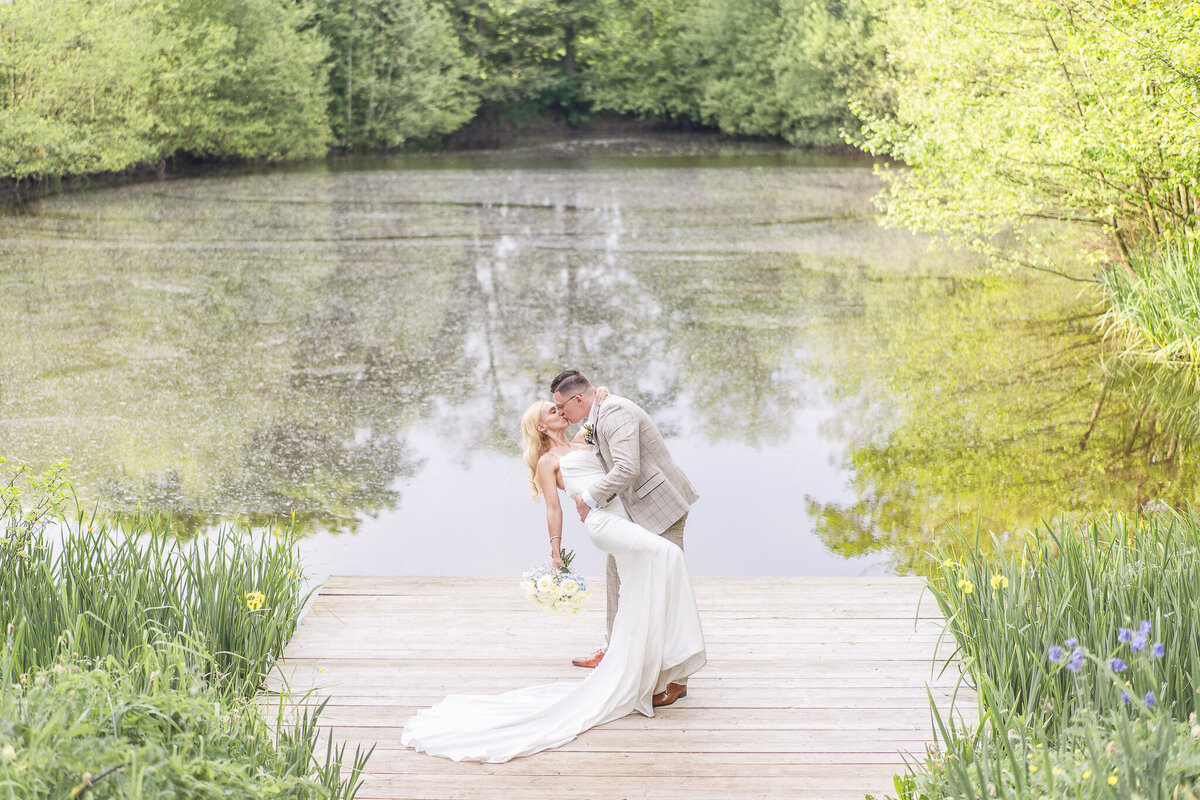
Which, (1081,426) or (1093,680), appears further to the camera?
(1081,426)

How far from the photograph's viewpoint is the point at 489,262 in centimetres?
1822

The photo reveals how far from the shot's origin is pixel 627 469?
4.45 metres

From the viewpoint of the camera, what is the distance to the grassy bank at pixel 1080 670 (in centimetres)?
274

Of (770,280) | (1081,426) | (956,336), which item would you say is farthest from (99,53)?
(1081,426)

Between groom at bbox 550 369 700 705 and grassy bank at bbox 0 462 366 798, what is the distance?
4.46 ft

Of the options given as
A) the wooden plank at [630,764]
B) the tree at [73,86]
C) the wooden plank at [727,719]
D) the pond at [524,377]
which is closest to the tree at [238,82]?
the tree at [73,86]

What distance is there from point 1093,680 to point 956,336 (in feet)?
31.3

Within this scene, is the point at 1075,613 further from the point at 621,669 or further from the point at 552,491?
the point at 552,491

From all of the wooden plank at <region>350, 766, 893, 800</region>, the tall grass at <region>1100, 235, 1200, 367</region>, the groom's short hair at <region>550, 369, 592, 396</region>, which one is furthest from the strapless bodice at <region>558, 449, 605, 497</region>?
the tall grass at <region>1100, 235, 1200, 367</region>

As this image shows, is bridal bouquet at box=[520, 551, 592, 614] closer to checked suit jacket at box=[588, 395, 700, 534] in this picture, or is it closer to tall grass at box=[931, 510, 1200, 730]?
checked suit jacket at box=[588, 395, 700, 534]

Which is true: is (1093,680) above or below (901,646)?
above

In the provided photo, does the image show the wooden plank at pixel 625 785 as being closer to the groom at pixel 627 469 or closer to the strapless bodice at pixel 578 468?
the groom at pixel 627 469

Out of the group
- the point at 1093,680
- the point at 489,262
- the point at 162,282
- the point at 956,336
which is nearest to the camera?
the point at 1093,680

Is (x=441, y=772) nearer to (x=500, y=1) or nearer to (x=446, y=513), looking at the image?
(x=446, y=513)
